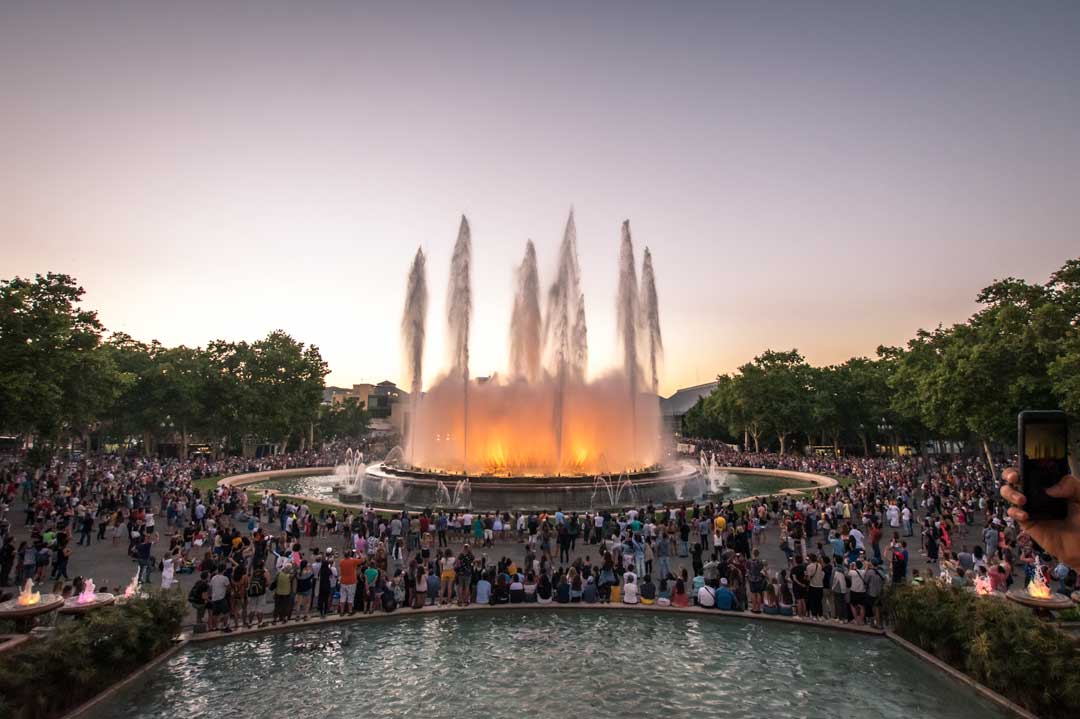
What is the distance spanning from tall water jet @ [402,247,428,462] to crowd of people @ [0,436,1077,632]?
44.9ft

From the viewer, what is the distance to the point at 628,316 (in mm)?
47438

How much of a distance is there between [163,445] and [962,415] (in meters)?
98.3

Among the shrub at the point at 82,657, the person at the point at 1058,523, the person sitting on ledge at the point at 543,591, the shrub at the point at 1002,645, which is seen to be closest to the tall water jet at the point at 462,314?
the person sitting on ledge at the point at 543,591

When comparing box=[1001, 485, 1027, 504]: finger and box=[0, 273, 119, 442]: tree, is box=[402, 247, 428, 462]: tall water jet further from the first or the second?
box=[1001, 485, 1027, 504]: finger

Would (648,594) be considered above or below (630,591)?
below

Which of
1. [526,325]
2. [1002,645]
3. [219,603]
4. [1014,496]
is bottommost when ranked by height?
[219,603]

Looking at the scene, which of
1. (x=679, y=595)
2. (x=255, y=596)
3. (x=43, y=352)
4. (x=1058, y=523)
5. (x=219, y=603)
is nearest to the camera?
(x=1058, y=523)

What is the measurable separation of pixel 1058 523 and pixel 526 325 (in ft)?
147

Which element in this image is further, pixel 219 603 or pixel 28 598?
pixel 219 603

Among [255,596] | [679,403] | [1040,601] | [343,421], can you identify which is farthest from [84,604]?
[679,403]

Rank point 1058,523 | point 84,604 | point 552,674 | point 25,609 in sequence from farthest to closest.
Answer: point 84,604, point 552,674, point 25,609, point 1058,523

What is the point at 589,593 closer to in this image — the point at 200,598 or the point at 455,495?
the point at 200,598

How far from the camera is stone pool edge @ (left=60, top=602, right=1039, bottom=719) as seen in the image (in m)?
12.2

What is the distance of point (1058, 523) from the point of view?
3.33 m
